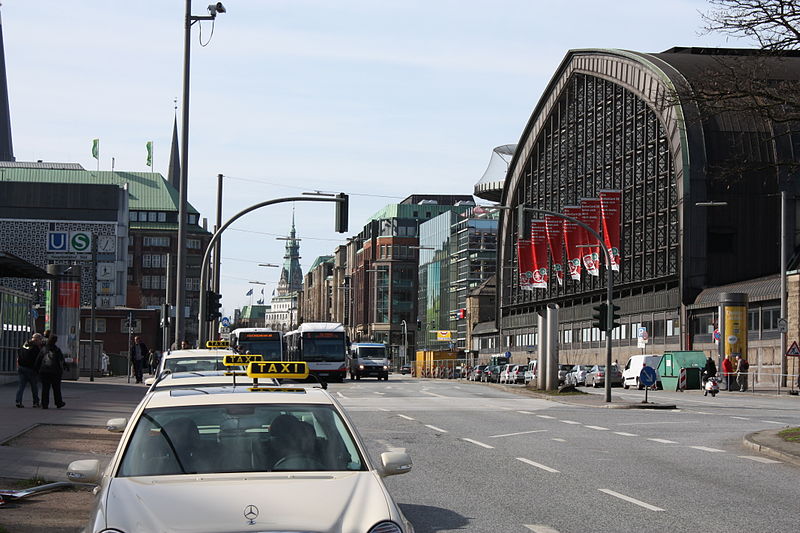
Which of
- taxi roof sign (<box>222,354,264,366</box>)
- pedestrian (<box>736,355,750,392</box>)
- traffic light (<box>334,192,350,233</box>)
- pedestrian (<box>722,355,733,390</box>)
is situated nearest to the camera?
taxi roof sign (<box>222,354,264,366</box>)

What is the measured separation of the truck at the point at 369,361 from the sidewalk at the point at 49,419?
31931 millimetres

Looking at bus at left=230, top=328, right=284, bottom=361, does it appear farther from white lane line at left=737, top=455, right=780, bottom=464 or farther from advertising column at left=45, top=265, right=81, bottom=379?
white lane line at left=737, top=455, right=780, bottom=464

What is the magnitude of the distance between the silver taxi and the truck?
208 ft

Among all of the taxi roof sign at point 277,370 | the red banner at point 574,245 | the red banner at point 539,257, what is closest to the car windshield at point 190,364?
the taxi roof sign at point 277,370

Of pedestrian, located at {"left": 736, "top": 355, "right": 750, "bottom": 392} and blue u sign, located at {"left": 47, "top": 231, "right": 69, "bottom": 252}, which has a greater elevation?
blue u sign, located at {"left": 47, "top": 231, "right": 69, "bottom": 252}

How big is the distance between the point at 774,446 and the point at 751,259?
6209 centimetres

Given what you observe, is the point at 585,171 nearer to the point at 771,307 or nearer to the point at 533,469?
the point at 771,307

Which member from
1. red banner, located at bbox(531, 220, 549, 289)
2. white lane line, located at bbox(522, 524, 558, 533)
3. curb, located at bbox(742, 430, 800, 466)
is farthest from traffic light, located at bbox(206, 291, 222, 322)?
red banner, located at bbox(531, 220, 549, 289)

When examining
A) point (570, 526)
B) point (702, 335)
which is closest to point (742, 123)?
point (702, 335)

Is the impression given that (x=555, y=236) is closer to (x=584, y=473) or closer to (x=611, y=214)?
(x=611, y=214)

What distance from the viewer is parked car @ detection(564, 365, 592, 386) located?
6781cm

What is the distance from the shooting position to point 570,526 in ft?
34.6

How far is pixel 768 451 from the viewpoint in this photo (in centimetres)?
1847

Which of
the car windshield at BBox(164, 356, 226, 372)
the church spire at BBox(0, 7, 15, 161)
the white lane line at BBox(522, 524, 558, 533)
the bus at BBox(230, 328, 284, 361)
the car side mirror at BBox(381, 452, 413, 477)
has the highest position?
the church spire at BBox(0, 7, 15, 161)
